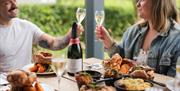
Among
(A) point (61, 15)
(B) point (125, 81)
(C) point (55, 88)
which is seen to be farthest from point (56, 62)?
Result: (A) point (61, 15)

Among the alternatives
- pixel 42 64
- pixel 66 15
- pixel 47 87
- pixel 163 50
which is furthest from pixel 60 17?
pixel 47 87

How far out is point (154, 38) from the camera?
8.59ft

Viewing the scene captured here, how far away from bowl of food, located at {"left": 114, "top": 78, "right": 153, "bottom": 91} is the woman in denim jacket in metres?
0.70

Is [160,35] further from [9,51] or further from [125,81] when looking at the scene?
[9,51]

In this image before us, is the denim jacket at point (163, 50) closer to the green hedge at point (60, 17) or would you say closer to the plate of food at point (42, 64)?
the plate of food at point (42, 64)

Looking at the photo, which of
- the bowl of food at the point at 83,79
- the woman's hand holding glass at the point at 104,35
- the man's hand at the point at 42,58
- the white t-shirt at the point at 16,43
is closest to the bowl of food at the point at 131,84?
the bowl of food at the point at 83,79

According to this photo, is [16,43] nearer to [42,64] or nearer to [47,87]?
[42,64]

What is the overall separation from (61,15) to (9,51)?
2647 millimetres

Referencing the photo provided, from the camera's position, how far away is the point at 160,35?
8.52ft

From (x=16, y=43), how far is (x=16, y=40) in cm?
2

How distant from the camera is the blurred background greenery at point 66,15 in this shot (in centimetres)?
503

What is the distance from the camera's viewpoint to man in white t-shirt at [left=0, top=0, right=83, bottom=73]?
2.61 metres

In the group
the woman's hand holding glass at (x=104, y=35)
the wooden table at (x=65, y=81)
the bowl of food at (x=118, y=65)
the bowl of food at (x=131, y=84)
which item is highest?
the woman's hand holding glass at (x=104, y=35)

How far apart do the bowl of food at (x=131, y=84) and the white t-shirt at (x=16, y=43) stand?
42.3 inches
